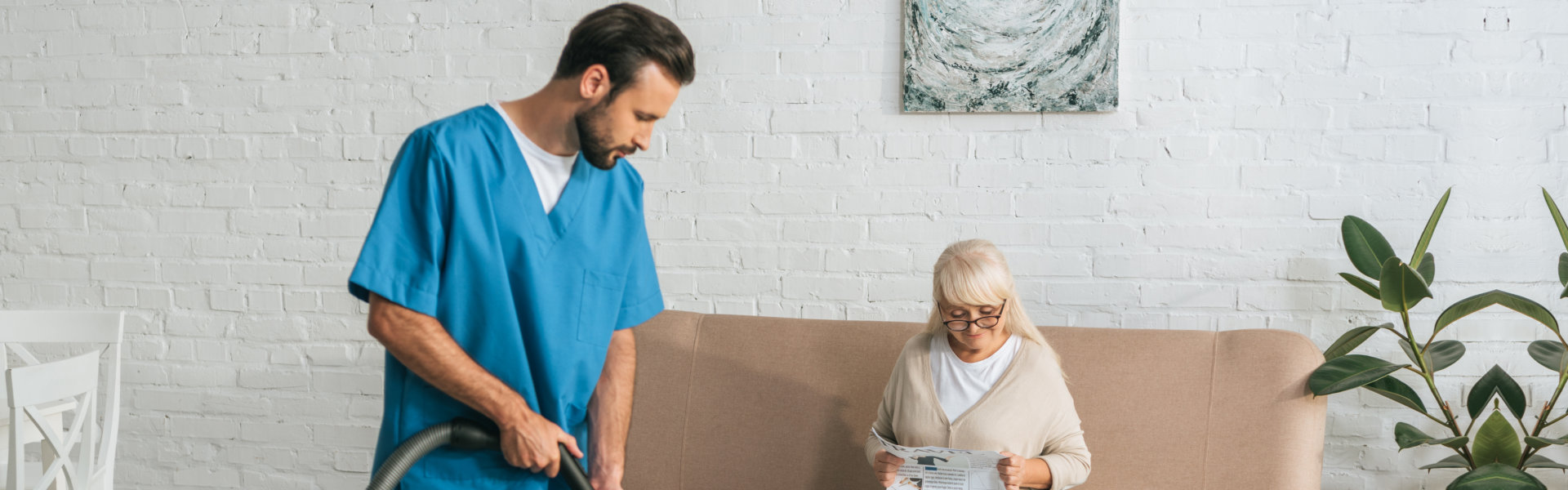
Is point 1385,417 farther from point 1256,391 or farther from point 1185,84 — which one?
point 1185,84

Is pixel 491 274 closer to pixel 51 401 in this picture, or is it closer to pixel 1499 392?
pixel 51 401

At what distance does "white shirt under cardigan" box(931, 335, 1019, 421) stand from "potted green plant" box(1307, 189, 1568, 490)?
24.4 inches

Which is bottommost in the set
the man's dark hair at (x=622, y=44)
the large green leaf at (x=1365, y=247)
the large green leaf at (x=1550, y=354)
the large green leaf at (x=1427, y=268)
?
the large green leaf at (x=1550, y=354)

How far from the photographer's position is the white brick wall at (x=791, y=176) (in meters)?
2.28

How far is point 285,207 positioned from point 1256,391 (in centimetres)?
237

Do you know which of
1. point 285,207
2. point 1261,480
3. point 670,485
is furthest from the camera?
point 285,207

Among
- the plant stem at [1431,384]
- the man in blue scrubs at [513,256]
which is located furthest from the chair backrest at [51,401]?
the plant stem at [1431,384]

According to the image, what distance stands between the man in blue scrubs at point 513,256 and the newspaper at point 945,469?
645 mm

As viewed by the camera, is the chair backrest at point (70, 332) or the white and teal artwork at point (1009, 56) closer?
the chair backrest at point (70, 332)

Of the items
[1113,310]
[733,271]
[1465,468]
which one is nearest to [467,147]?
Answer: [733,271]

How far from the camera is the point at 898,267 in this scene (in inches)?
98.5

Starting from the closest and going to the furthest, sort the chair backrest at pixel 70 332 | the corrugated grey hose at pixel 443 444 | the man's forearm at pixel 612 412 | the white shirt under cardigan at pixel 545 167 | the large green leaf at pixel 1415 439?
the corrugated grey hose at pixel 443 444 < the white shirt under cardigan at pixel 545 167 < the man's forearm at pixel 612 412 < the large green leaf at pixel 1415 439 < the chair backrest at pixel 70 332

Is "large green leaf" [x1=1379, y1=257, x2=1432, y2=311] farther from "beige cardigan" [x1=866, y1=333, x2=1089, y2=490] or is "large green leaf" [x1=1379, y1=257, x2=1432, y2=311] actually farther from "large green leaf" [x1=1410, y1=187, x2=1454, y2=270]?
"beige cardigan" [x1=866, y1=333, x2=1089, y2=490]

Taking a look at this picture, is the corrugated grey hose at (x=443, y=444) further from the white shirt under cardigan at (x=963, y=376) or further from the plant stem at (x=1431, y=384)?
the plant stem at (x=1431, y=384)
